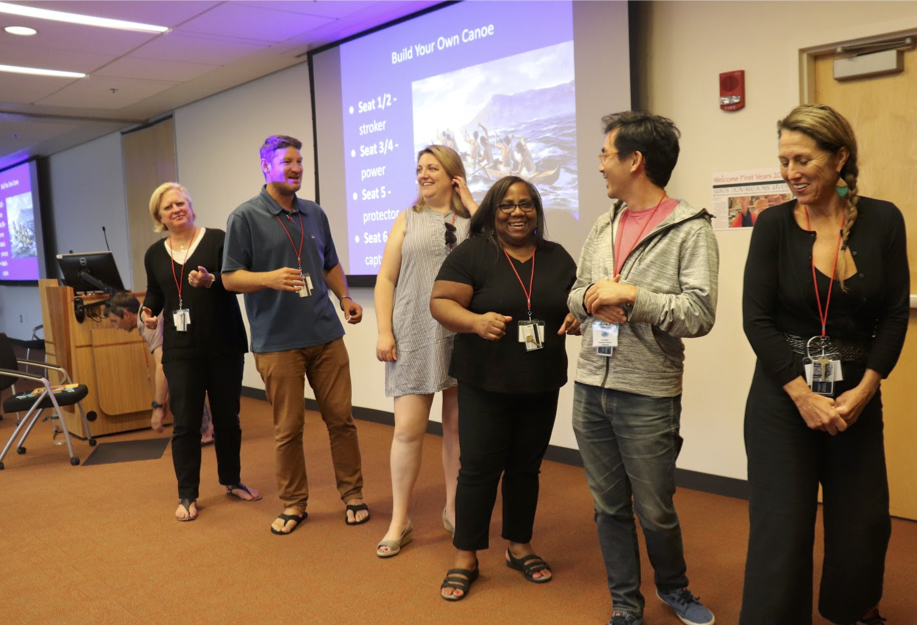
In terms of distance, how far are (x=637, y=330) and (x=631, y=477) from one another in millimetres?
425

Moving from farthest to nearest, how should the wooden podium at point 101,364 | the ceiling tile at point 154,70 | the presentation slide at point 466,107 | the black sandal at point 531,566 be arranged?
the ceiling tile at point 154,70 → the wooden podium at point 101,364 → the presentation slide at point 466,107 → the black sandal at point 531,566

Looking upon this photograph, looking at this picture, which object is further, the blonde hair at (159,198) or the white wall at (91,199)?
the white wall at (91,199)

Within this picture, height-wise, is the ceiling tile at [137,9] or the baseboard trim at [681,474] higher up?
the ceiling tile at [137,9]

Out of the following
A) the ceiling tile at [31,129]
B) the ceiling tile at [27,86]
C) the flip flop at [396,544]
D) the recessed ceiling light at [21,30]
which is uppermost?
the ceiling tile at [31,129]

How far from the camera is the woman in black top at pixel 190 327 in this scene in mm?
3518

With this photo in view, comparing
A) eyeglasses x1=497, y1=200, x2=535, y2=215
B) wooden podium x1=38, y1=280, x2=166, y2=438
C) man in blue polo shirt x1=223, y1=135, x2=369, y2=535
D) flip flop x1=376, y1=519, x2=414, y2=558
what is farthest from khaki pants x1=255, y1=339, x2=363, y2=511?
wooden podium x1=38, y1=280, x2=166, y2=438

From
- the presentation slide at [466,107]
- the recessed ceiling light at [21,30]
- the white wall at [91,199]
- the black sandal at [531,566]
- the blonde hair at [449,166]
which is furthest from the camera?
the white wall at [91,199]

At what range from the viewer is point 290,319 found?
3.26 m

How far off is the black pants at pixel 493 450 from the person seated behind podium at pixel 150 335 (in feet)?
9.29

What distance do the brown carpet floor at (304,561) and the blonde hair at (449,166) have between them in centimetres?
135

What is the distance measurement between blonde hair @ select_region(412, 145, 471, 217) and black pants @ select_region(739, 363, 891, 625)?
4.43ft

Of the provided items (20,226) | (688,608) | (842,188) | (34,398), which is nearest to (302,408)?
(688,608)

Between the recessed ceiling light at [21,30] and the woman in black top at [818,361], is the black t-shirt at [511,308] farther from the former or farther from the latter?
the recessed ceiling light at [21,30]

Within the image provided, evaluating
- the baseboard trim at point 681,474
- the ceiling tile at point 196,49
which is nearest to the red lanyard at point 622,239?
the baseboard trim at point 681,474
